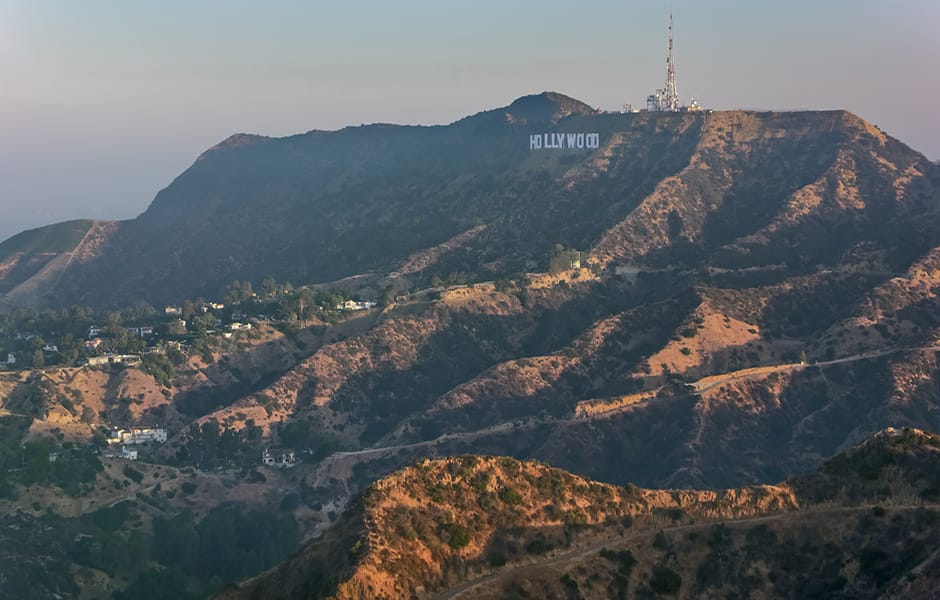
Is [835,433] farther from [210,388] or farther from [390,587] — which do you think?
[390,587]

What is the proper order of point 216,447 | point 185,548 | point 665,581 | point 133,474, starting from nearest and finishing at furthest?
point 665,581
point 185,548
point 133,474
point 216,447

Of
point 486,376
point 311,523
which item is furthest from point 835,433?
point 311,523

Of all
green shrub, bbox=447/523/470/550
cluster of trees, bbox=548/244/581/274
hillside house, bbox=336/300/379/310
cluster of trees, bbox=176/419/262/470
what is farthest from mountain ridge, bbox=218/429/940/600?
cluster of trees, bbox=548/244/581/274

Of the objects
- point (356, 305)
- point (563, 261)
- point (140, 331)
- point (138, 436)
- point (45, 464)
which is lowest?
point (138, 436)

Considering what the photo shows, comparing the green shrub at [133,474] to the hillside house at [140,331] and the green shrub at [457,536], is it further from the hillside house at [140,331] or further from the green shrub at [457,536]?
the green shrub at [457,536]

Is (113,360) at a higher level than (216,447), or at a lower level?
higher

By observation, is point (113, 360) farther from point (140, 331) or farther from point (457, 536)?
point (457, 536)

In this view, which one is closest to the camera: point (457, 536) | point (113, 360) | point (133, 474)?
point (457, 536)

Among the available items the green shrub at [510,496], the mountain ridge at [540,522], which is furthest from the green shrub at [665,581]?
the green shrub at [510,496]

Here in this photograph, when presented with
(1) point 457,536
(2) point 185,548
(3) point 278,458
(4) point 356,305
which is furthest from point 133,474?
(1) point 457,536

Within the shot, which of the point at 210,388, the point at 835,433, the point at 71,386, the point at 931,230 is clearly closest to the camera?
the point at 835,433
